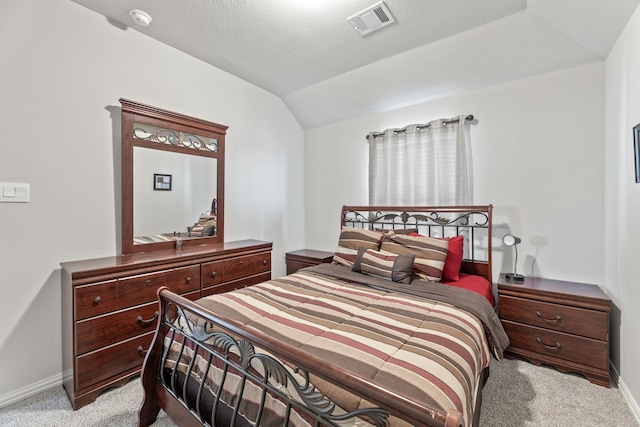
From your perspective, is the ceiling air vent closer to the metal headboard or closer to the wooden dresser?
the metal headboard

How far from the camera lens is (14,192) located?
192cm

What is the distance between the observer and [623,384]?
6.26 feet

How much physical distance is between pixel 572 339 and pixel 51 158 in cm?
403

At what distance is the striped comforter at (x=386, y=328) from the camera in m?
1.03

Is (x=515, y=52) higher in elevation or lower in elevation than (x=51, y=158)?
higher

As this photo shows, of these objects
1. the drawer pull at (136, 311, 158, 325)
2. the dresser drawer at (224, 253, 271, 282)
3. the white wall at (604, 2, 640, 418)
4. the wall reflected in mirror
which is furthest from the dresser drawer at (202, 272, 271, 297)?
the white wall at (604, 2, 640, 418)

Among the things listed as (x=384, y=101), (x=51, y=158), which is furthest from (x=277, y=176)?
(x=51, y=158)

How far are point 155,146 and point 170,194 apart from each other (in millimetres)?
454

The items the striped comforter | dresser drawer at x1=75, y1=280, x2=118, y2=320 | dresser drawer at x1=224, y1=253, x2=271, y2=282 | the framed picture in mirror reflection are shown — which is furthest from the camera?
dresser drawer at x1=224, y1=253, x2=271, y2=282

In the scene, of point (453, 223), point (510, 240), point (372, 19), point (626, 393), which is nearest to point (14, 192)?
point (372, 19)

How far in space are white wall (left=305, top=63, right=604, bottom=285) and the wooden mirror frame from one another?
237cm

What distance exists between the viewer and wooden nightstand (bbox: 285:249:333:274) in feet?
11.7

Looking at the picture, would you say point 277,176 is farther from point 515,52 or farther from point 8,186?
point 515,52

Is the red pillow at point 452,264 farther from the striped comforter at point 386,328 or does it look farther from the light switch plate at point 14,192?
the light switch plate at point 14,192
